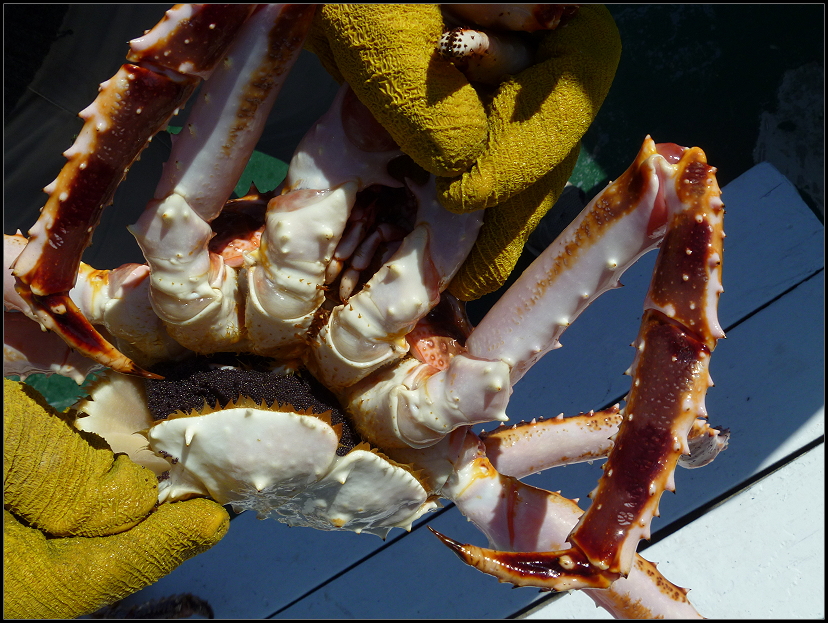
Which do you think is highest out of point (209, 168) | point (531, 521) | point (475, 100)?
point (475, 100)

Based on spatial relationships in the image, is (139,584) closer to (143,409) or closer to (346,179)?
(143,409)

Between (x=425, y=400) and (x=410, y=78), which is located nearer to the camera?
(x=410, y=78)

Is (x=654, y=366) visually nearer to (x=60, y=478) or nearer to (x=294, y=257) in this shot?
(x=294, y=257)

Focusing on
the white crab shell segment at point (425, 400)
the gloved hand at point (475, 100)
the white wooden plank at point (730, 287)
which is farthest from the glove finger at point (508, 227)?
the white wooden plank at point (730, 287)

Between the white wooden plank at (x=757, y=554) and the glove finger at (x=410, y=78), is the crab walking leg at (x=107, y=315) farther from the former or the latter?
the white wooden plank at (x=757, y=554)

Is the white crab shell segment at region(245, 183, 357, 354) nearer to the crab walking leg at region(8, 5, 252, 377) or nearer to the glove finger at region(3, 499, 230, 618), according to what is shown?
the crab walking leg at region(8, 5, 252, 377)

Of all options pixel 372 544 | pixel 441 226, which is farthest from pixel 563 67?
pixel 372 544

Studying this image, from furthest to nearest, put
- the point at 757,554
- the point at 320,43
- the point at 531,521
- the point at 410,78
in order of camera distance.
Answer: the point at 757,554 → the point at 531,521 → the point at 320,43 → the point at 410,78

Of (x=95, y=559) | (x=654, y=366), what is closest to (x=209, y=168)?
(x=95, y=559)
